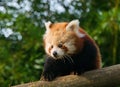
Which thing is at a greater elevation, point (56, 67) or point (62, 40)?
point (62, 40)

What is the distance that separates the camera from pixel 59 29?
514 centimetres

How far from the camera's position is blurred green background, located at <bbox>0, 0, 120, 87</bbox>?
7.82 meters

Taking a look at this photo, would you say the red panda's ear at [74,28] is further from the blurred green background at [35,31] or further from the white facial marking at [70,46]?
the blurred green background at [35,31]

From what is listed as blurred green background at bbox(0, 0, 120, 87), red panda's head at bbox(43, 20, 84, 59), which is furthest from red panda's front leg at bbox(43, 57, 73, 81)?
blurred green background at bbox(0, 0, 120, 87)

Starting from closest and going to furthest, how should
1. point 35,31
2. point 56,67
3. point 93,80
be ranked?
1. point 93,80
2. point 56,67
3. point 35,31

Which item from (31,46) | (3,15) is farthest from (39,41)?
(3,15)

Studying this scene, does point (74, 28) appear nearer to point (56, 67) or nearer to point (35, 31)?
point (56, 67)

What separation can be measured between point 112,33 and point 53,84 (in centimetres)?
334

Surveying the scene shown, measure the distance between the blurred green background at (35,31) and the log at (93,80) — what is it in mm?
2680

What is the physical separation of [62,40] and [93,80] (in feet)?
1.45

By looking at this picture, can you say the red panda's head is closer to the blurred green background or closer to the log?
the log

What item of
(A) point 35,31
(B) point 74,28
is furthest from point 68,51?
(A) point 35,31

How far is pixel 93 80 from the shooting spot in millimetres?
4902

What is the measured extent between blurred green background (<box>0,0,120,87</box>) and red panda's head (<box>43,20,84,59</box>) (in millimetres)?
2558
